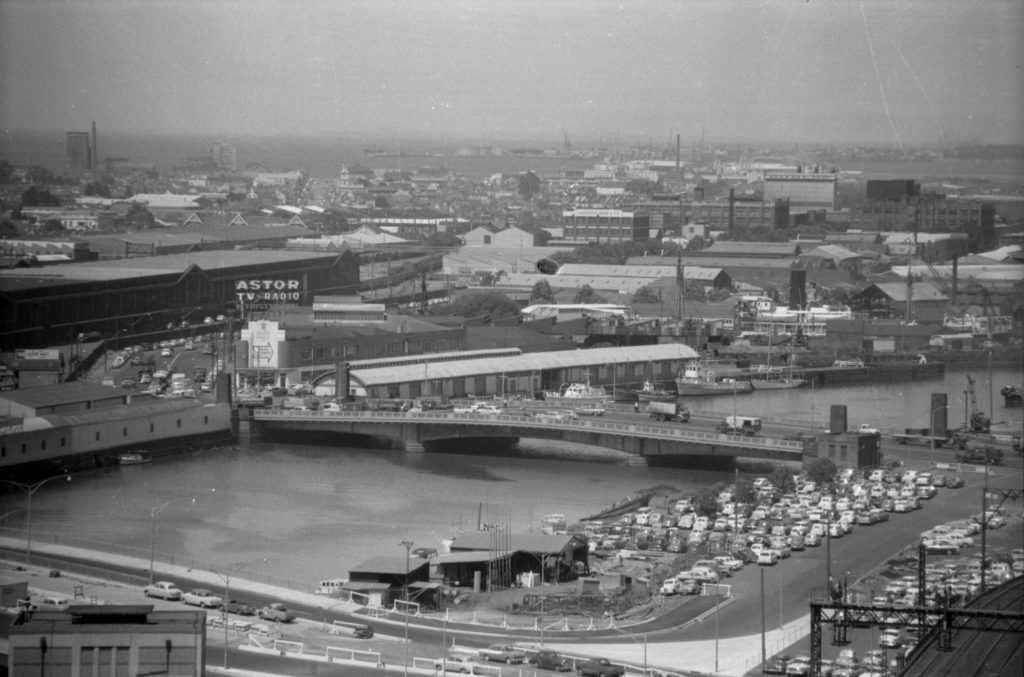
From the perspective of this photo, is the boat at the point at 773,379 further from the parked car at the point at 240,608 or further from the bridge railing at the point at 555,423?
the parked car at the point at 240,608

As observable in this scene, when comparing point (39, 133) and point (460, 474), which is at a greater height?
point (39, 133)

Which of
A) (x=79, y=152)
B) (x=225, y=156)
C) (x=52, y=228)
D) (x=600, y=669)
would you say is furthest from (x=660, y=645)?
(x=225, y=156)

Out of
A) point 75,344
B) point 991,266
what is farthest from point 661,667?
point 991,266

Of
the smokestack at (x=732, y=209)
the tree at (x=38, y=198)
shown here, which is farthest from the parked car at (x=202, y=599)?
the smokestack at (x=732, y=209)

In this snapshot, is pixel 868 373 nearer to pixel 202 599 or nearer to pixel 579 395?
pixel 579 395

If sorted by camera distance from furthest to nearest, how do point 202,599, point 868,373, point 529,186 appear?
point 529,186
point 868,373
point 202,599

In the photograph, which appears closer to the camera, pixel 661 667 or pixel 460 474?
pixel 661 667

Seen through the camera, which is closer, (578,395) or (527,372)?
(578,395)

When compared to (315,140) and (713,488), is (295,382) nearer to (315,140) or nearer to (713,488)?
(713,488)
